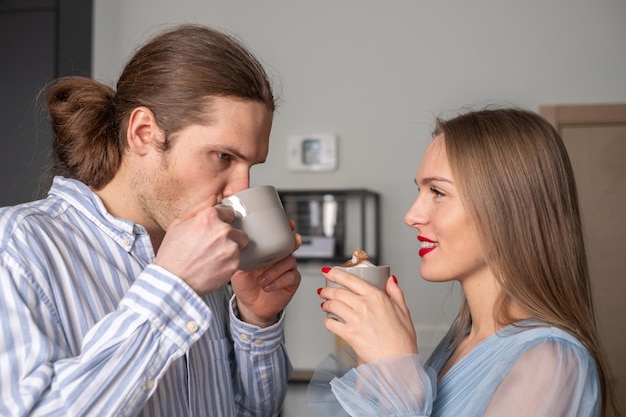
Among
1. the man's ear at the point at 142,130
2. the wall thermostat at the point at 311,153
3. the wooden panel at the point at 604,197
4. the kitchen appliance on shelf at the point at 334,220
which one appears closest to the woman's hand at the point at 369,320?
the man's ear at the point at 142,130

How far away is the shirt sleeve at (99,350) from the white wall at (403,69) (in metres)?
2.91

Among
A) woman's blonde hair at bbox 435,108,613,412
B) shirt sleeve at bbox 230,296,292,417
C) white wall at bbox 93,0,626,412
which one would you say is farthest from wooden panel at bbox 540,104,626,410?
shirt sleeve at bbox 230,296,292,417

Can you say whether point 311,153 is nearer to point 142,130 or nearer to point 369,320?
point 142,130

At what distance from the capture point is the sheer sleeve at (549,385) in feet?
3.49

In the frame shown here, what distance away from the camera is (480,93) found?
12.4 ft

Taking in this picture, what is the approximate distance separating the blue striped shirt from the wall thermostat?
103 inches

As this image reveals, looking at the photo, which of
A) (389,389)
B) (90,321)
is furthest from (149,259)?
(389,389)

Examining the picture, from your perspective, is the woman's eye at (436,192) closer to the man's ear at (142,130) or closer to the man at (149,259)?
the man at (149,259)

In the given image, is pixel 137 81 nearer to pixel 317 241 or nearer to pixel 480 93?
pixel 317 241

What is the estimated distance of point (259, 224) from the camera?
116 cm

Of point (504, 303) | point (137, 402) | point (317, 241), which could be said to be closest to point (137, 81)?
point (137, 402)

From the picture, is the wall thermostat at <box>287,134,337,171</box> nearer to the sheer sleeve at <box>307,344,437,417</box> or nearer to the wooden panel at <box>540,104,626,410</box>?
the wooden panel at <box>540,104,626,410</box>

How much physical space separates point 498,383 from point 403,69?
293cm

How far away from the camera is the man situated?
92cm
